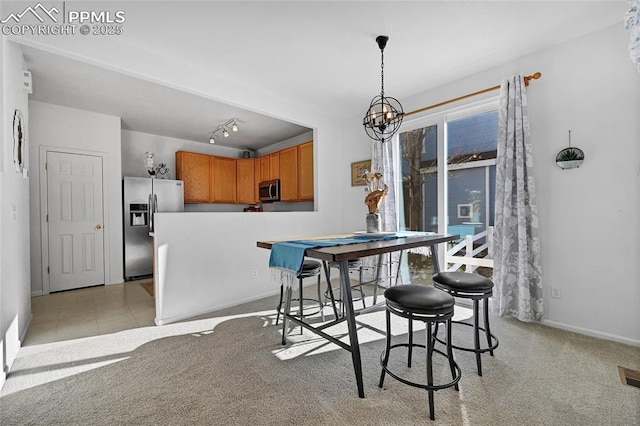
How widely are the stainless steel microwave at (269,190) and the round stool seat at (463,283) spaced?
375cm

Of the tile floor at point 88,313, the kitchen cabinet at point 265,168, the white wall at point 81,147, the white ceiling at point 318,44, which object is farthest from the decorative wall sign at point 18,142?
the kitchen cabinet at point 265,168

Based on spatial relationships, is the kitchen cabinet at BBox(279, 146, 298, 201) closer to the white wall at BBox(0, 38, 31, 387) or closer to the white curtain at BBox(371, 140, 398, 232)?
the white curtain at BBox(371, 140, 398, 232)

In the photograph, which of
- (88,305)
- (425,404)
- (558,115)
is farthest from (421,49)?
(88,305)

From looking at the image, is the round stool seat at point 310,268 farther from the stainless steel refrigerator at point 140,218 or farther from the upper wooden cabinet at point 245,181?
the upper wooden cabinet at point 245,181

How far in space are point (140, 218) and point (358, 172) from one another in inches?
145

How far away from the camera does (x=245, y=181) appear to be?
19.9 feet

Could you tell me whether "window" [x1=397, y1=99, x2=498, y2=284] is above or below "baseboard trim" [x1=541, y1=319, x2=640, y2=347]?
above

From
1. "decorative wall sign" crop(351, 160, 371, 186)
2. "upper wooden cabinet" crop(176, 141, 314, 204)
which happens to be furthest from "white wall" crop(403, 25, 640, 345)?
"upper wooden cabinet" crop(176, 141, 314, 204)

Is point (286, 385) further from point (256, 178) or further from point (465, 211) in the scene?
point (256, 178)

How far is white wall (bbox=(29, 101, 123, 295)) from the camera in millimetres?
3750

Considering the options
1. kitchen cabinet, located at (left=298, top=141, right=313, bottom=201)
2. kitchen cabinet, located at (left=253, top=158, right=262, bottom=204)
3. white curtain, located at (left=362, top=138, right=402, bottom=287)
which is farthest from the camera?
kitchen cabinet, located at (left=253, top=158, right=262, bottom=204)

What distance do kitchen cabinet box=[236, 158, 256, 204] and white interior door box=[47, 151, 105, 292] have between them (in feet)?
7.80

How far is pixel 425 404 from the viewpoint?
1.63m

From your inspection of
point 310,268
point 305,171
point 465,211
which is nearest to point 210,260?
point 310,268
